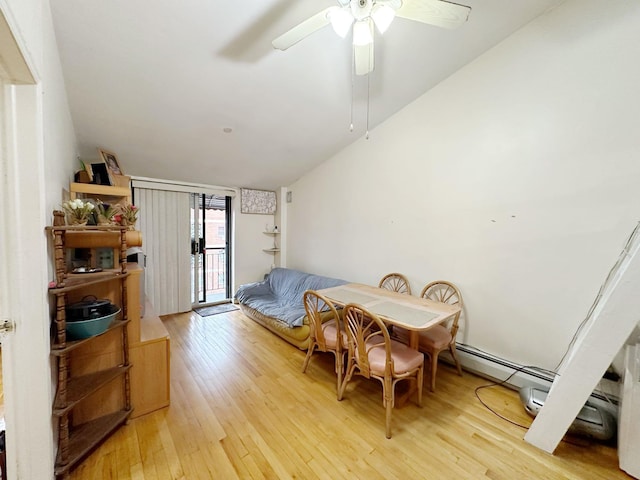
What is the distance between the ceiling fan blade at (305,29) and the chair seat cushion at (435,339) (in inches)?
96.4

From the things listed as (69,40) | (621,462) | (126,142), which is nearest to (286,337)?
(621,462)

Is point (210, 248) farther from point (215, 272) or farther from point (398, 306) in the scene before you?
point (398, 306)

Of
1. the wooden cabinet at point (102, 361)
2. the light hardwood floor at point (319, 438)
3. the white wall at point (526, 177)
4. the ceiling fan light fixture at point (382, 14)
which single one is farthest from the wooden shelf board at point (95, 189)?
the white wall at point (526, 177)

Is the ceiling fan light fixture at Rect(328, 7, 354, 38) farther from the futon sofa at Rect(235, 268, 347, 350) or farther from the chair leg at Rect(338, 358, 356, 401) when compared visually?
the futon sofa at Rect(235, 268, 347, 350)

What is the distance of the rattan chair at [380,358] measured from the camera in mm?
1670

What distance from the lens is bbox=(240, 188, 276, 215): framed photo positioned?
4.47 m

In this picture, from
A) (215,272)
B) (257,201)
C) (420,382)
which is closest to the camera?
(420,382)

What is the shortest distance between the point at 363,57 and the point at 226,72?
47.4 inches

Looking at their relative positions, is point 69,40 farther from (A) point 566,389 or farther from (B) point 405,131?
(A) point 566,389

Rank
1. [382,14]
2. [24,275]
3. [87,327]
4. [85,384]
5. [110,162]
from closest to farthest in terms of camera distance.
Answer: [24,275]
[382,14]
[87,327]
[85,384]
[110,162]

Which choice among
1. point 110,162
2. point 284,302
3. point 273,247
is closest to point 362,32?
point 110,162

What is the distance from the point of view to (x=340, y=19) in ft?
4.29

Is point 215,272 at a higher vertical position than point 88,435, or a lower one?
higher

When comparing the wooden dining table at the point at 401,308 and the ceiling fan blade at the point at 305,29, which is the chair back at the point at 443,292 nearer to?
the wooden dining table at the point at 401,308
